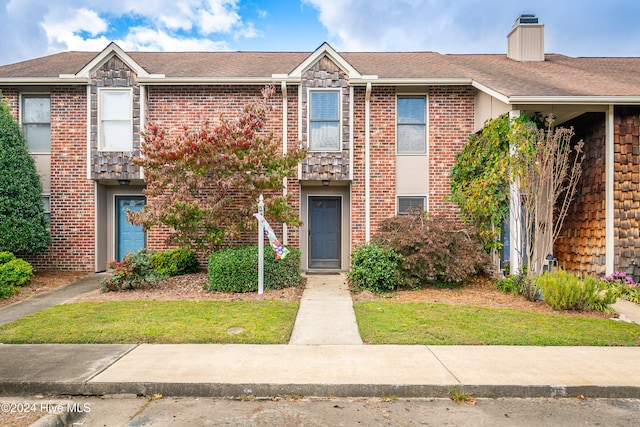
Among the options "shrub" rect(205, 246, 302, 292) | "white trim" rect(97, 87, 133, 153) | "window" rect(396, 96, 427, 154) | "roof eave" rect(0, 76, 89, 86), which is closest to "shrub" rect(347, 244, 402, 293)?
"shrub" rect(205, 246, 302, 292)

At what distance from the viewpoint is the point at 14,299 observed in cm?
820

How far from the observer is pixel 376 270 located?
336 inches

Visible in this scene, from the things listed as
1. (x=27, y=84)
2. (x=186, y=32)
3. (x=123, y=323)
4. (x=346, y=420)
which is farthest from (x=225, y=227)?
(x=186, y=32)

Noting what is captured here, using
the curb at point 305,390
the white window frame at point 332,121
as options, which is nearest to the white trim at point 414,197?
the white window frame at point 332,121

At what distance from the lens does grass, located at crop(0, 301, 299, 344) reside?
554cm

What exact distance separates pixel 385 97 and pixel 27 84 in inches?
390

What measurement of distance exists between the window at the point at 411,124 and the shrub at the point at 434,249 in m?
2.75

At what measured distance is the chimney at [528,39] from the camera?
12883 millimetres

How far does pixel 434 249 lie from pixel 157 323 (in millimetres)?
5563

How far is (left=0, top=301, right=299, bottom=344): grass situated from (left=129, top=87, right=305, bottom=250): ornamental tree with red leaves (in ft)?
6.31

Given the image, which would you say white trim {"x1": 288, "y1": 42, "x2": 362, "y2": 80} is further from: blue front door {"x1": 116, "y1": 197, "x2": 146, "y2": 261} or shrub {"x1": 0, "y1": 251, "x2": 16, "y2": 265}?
shrub {"x1": 0, "y1": 251, "x2": 16, "y2": 265}

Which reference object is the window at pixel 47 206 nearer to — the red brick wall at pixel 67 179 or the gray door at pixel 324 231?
the red brick wall at pixel 67 179

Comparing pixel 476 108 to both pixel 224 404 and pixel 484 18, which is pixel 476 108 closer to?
pixel 224 404

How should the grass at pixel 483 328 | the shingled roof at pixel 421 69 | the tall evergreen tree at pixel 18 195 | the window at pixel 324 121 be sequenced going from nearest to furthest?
the grass at pixel 483 328
the tall evergreen tree at pixel 18 195
the shingled roof at pixel 421 69
the window at pixel 324 121
